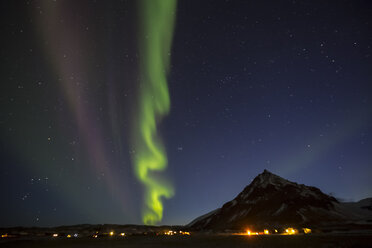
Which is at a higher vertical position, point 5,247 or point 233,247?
point 5,247

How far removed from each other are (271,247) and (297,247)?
4.41m

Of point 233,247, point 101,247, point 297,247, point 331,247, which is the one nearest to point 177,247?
point 233,247

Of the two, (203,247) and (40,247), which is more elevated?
(40,247)

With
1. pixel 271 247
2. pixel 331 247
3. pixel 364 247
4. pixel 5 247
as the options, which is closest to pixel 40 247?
pixel 5 247

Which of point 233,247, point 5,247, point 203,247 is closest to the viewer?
point 233,247

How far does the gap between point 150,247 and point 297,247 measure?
1150 inches

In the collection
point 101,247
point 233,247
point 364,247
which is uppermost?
point 101,247

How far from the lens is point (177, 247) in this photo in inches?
2557

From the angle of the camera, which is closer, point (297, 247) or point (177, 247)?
point (297, 247)

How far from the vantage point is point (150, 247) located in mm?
65375

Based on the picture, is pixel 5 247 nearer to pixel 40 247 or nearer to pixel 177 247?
pixel 40 247

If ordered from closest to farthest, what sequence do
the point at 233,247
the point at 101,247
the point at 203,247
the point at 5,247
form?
the point at 233,247, the point at 203,247, the point at 101,247, the point at 5,247

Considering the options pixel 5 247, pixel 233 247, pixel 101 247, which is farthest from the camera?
pixel 5 247

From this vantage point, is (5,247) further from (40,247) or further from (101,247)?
(101,247)
